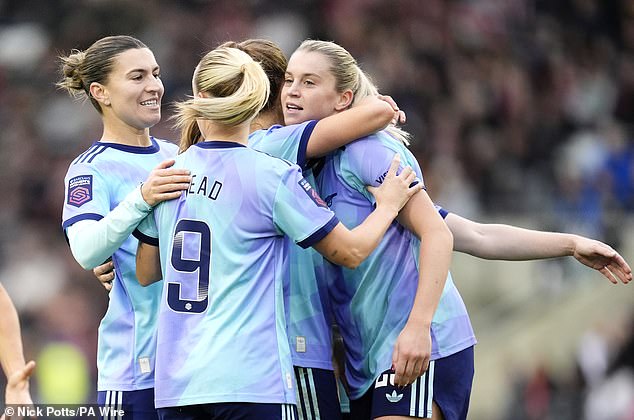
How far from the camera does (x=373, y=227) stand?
441 centimetres

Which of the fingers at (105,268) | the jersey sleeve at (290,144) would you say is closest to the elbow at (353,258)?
the jersey sleeve at (290,144)

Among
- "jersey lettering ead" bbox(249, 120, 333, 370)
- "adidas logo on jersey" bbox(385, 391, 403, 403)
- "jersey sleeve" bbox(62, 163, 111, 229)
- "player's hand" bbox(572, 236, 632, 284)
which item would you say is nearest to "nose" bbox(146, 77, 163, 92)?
"jersey sleeve" bbox(62, 163, 111, 229)

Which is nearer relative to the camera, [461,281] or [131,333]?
[131,333]

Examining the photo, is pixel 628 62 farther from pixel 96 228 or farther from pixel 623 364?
pixel 96 228

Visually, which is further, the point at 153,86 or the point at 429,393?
the point at 153,86

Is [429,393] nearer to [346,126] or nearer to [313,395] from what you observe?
[313,395]

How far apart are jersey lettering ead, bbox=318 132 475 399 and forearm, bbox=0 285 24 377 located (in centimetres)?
123

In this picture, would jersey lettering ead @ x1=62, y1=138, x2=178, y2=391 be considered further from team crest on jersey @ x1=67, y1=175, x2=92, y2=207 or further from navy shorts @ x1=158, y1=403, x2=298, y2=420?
navy shorts @ x1=158, y1=403, x2=298, y2=420

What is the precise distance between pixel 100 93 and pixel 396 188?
1.33 metres

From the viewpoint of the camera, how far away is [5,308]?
16.3 ft

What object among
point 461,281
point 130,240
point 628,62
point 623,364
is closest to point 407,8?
point 628,62

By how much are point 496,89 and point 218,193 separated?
1078 cm

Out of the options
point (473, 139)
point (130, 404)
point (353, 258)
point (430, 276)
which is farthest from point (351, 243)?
point (473, 139)

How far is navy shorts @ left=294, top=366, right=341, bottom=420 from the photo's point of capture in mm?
4719
